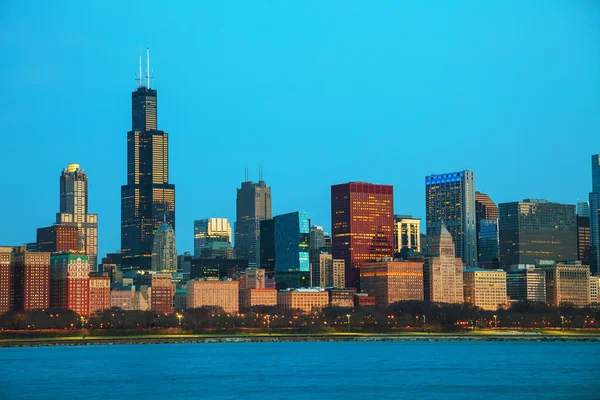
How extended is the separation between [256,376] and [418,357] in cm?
3729

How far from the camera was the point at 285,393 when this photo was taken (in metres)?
111

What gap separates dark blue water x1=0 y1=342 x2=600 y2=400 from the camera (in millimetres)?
110125

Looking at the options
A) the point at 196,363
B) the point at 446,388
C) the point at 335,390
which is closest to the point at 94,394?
the point at 335,390

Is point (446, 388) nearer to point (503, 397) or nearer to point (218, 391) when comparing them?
point (503, 397)

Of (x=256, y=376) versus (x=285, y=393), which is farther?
(x=256, y=376)

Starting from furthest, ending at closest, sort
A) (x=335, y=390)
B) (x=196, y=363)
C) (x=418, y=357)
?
(x=418, y=357)
(x=196, y=363)
(x=335, y=390)

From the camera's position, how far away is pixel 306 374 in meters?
132

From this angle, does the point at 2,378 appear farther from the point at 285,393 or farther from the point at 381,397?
the point at 381,397

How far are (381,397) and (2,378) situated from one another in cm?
4063

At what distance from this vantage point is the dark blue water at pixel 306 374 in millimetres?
110125

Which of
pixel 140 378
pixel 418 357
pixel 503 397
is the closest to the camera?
pixel 503 397

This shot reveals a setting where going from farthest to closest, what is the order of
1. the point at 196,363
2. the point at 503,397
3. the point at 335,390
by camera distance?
1. the point at 196,363
2. the point at 335,390
3. the point at 503,397

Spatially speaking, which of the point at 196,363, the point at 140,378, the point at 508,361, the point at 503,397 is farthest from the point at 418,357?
the point at 503,397

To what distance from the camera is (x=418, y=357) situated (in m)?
162
